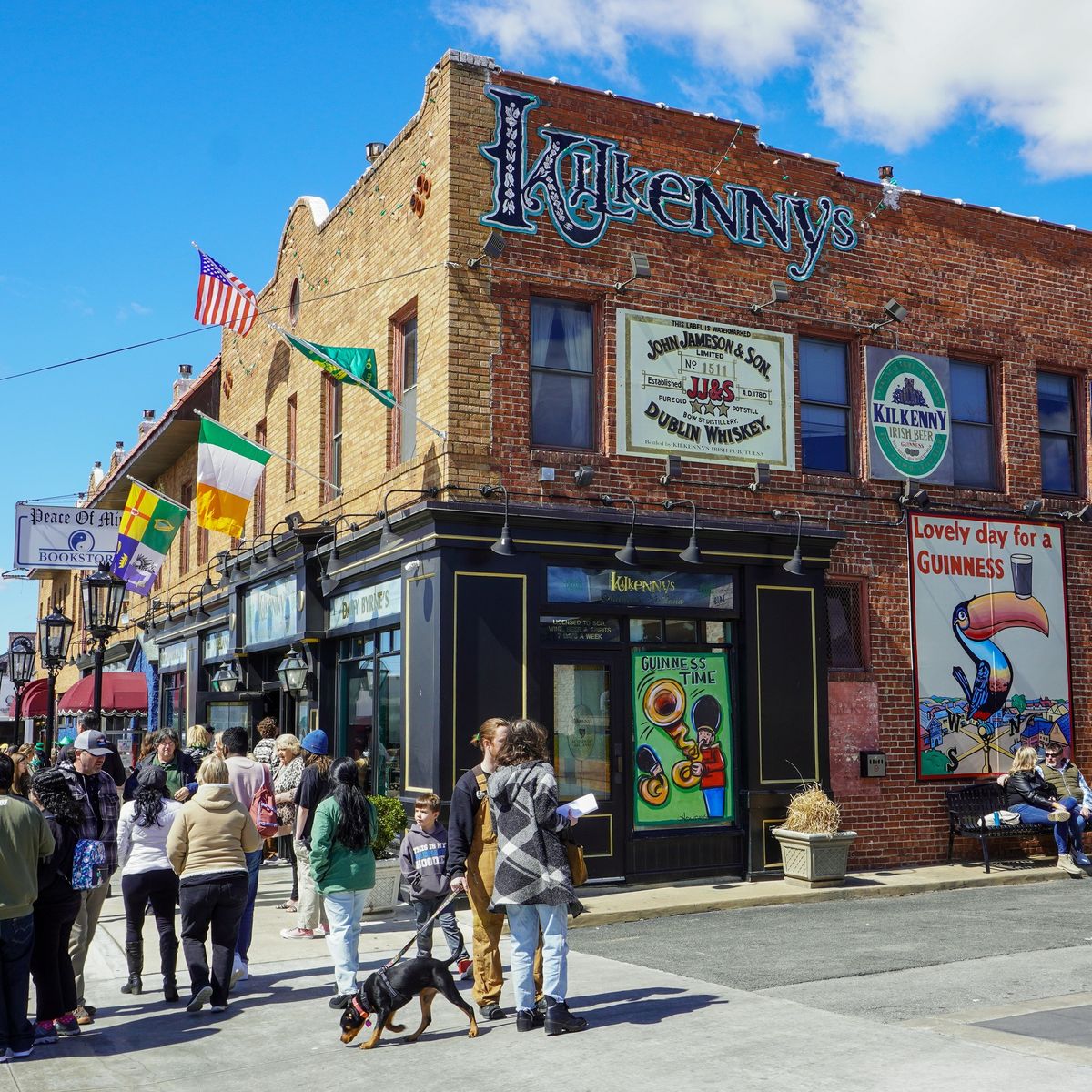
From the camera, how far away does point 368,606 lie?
14945 mm

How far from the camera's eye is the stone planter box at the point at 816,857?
13305mm

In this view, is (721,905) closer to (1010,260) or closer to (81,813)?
(81,813)

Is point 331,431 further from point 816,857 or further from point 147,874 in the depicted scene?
point 147,874

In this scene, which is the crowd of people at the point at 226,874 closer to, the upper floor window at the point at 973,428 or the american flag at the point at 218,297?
the american flag at the point at 218,297

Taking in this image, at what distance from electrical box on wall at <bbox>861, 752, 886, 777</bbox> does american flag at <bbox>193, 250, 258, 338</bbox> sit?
9.56 metres

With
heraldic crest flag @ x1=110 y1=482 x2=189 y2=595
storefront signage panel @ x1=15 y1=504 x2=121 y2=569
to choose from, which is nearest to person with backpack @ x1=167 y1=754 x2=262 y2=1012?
heraldic crest flag @ x1=110 y1=482 x2=189 y2=595

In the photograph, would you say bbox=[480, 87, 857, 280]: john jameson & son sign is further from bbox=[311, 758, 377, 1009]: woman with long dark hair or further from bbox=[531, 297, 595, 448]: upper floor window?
bbox=[311, 758, 377, 1009]: woman with long dark hair

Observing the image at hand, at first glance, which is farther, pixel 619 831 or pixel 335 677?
pixel 335 677

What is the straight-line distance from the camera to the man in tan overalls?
805 cm

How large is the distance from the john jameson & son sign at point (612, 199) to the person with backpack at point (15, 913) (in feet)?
27.2

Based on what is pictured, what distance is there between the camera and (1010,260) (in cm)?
1673

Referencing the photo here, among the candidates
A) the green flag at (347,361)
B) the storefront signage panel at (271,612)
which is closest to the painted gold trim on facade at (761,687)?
the green flag at (347,361)

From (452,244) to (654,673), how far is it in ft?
16.6

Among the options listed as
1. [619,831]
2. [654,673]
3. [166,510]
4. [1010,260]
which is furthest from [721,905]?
[166,510]
